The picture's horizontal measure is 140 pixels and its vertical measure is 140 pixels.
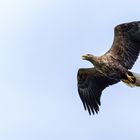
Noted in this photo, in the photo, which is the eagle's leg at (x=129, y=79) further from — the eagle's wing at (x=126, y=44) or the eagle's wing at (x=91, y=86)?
the eagle's wing at (x=91, y=86)

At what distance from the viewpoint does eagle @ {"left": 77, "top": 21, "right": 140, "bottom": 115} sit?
31.0m

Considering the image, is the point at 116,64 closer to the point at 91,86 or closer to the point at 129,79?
the point at 129,79

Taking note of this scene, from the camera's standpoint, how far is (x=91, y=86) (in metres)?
33.2

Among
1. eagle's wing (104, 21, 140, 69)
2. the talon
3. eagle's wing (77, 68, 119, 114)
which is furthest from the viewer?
eagle's wing (77, 68, 119, 114)

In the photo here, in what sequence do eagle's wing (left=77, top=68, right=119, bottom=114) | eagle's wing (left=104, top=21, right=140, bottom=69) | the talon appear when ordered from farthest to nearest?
1. eagle's wing (left=77, top=68, right=119, bottom=114)
2. eagle's wing (left=104, top=21, right=140, bottom=69)
3. the talon

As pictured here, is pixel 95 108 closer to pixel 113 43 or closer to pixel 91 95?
pixel 91 95

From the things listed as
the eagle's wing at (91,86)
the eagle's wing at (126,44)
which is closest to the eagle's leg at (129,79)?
the eagle's wing at (126,44)

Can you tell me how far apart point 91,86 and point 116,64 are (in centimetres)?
222

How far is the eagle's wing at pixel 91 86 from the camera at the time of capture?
107 ft

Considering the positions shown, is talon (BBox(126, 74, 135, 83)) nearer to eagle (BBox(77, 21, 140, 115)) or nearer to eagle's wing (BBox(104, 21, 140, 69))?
eagle (BBox(77, 21, 140, 115))

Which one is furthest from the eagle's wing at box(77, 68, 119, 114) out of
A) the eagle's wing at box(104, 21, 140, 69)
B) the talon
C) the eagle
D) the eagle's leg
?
the talon

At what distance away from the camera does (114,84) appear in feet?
106

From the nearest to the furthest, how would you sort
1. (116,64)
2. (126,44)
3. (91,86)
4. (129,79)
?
1. (129,79)
2. (116,64)
3. (126,44)
4. (91,86)

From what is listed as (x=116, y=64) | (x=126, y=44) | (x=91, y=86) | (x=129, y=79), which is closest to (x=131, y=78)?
(x=129, y=79)
